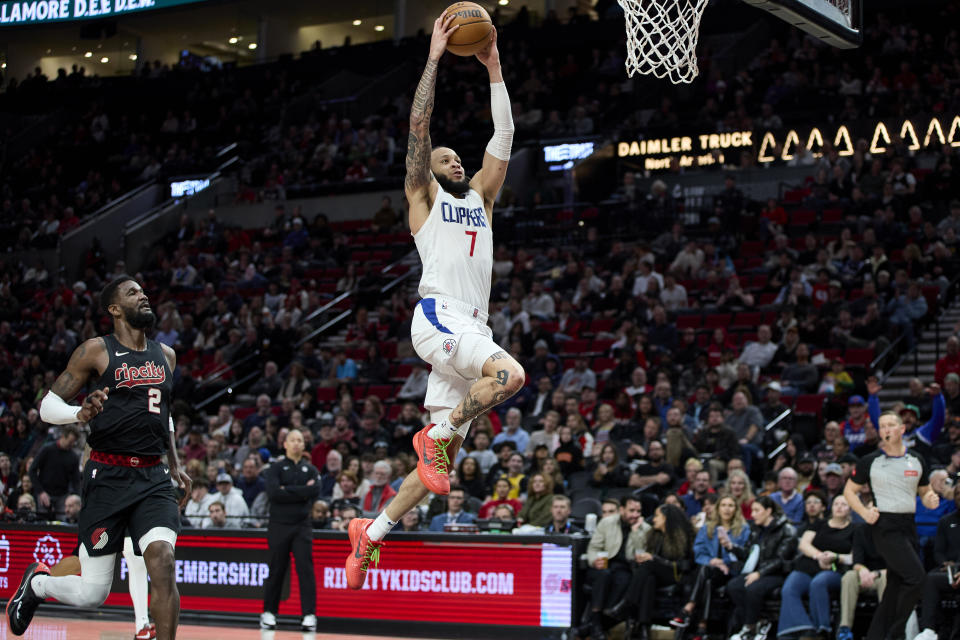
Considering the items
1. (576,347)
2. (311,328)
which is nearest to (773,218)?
(576,347)

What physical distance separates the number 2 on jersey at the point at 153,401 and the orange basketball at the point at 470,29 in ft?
8.83

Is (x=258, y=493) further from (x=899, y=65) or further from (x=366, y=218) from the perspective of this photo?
(x=899, y=65)

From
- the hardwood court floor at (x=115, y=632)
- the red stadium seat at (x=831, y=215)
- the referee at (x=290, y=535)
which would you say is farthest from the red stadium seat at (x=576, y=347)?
the hardwood court floor at (x=115, y=632)

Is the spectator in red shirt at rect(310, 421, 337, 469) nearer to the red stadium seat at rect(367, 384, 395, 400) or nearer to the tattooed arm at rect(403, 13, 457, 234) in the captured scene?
the red stadium seat at rect(367, 384, 395, 400)

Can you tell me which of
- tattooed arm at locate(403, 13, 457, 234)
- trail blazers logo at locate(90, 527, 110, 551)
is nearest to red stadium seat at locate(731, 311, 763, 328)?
tattooed arm at locate(403, 13, 457, 234)

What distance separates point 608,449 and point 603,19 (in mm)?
18450

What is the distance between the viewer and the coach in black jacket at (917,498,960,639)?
398 inches

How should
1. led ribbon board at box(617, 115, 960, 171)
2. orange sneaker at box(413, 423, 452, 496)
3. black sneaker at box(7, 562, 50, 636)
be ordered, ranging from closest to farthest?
1. orange sneaker at box(413, 423, 452, 496)
2. black sneaker at box(7, 562, 50, 636)
3. led ribbon board at box(617, 115, 960, 171)

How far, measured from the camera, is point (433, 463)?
21.4 feet

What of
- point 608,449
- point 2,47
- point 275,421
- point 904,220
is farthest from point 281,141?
point 608,449

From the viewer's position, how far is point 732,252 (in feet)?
63.8

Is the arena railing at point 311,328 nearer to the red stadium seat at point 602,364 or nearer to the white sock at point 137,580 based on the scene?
the red stadium seat at point 602,364

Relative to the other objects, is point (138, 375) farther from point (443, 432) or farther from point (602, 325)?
point (602, 325)

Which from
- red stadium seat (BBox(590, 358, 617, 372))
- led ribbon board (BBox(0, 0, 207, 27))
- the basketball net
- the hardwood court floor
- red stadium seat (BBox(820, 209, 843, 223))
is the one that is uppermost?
led ribbon board (BBox(0, 0, 207, 27))
